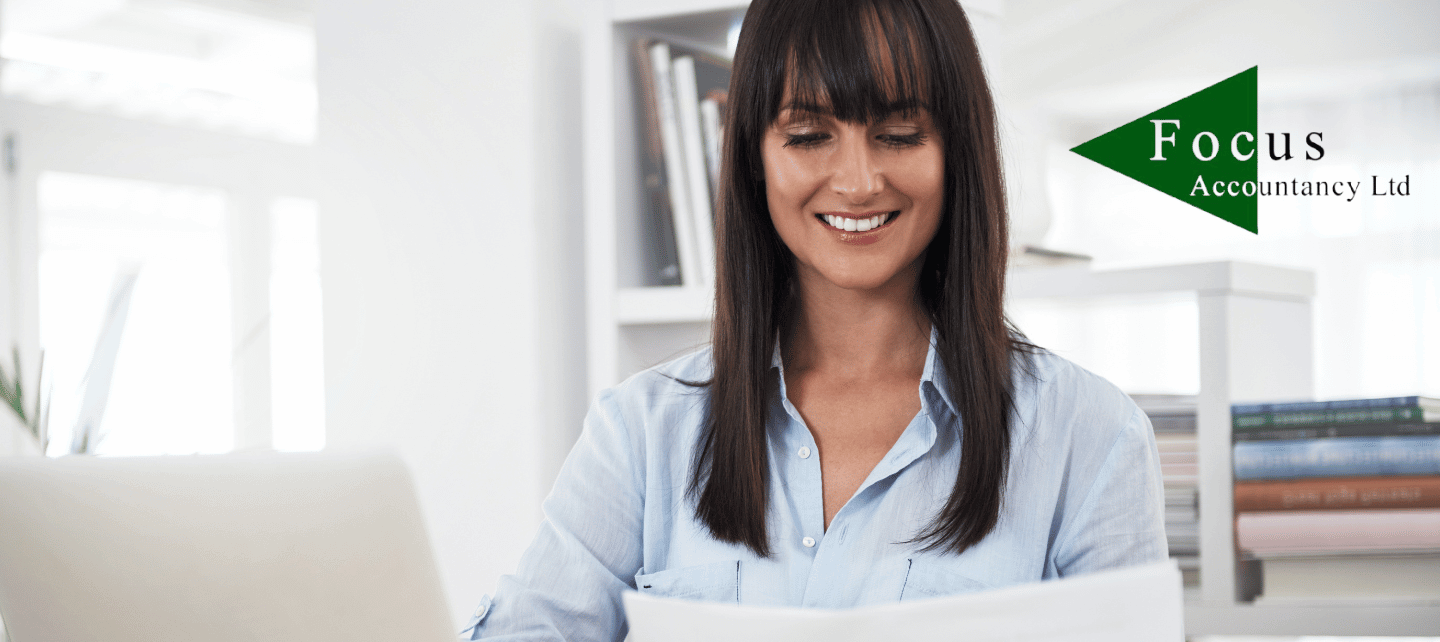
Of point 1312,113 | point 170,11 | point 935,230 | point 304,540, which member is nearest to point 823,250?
point 935,230

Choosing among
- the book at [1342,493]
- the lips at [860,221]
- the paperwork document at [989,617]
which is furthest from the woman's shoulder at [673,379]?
the book at [1342,493]

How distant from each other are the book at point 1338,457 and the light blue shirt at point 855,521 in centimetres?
41

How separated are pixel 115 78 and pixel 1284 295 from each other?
164 inches

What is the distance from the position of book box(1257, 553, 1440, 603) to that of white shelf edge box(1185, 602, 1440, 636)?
0.5 inches

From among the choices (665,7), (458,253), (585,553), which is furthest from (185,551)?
(665,7)

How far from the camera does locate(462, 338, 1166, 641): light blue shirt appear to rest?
0.92 m

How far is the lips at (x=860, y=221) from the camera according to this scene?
93cm

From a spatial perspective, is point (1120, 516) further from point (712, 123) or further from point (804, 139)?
point (712, 123)

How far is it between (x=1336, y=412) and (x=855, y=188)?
27.9 inches

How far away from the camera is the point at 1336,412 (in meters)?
1.25

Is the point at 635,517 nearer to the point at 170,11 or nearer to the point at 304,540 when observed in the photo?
the point at 304,540

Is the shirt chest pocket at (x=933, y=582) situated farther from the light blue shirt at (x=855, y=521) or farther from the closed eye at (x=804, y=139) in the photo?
the closed eye at (x=804, y=139)

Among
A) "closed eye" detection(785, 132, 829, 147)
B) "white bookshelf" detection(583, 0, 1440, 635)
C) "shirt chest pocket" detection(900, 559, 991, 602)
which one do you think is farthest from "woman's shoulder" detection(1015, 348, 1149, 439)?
"white bookshelf" detection(583, 0, 1440, 635)

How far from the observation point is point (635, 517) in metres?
1.03
